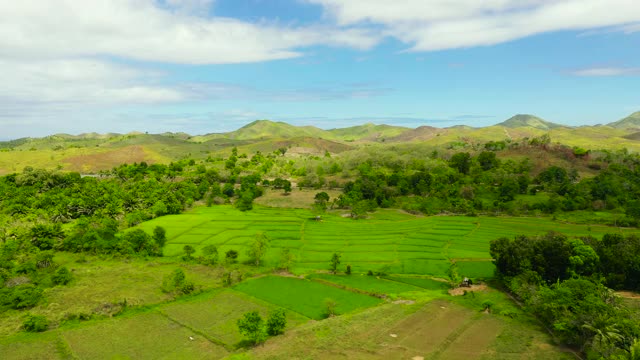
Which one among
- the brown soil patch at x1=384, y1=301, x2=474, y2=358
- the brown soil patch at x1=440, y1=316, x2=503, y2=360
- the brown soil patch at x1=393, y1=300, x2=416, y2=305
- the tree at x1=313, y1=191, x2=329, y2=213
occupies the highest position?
the tree at x1=313, y1=191, x2=329, y2=213

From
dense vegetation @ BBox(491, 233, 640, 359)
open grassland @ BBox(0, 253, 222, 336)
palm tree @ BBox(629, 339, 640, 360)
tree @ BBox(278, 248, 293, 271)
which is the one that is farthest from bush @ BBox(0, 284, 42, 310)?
palm tree @ BBox(629, 339, 640, 360)

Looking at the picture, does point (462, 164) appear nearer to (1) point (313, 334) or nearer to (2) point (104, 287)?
(1) point (313, 334)

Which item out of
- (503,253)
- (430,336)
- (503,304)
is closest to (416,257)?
(503,253)

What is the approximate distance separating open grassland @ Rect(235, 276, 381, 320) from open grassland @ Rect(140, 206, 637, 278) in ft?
25.7

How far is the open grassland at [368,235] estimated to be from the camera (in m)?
82.9

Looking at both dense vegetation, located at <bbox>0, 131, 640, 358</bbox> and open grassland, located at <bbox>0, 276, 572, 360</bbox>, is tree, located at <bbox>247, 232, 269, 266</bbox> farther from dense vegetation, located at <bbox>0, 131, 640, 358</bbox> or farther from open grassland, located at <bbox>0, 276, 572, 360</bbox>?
open grassland, located at <bbox>0, 276, 572, 360</bbox>

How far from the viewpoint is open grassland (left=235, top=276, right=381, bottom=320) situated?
62.2 m

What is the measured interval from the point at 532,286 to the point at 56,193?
472ft

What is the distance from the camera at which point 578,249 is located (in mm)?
65438

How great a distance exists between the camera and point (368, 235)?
335 feet

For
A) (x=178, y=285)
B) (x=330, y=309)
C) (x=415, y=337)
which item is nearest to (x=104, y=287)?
(x=178, y=285)

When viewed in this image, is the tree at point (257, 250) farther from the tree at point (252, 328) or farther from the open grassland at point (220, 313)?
the tree at point (252, 328)

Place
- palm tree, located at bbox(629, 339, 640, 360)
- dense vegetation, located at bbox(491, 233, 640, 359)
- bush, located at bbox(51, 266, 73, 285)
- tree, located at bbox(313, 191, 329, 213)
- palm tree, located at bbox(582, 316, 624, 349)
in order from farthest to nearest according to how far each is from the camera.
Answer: tree, located at bbox(313, 191, 329, 213), bush, located at bbox(51, 266, 73, 285), dense vegetation, located at bbox(491, 233, 640, 359), palm tree, located at bbox(582, 316, 624, 349), palm tree, located at bbox(629, 339, 640, 360)

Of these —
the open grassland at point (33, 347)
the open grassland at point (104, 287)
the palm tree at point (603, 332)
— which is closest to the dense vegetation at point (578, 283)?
the palm tree at point (603, 332)
